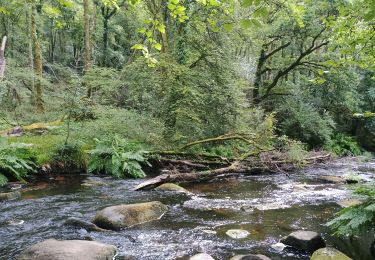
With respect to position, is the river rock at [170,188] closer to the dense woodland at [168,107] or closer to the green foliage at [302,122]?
the dense woodland at [168,107]

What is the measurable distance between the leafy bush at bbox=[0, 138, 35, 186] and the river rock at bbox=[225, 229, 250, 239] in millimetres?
5980

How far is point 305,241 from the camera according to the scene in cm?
560

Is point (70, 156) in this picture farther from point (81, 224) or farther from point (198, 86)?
point (198, 86)

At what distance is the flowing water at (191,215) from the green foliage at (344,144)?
1216 centimetres

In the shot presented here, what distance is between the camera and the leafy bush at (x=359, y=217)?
4457 millimetres

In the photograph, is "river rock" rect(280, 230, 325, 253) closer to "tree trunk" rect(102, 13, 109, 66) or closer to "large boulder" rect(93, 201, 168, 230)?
"large boulder" rect(93, 201, 168, 230)

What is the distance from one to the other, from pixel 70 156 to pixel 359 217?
8.88 m

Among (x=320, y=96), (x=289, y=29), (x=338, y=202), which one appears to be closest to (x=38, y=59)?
(x=289, y=29)

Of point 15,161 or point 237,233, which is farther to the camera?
point 15,161

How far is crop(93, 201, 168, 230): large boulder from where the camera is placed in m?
6.56

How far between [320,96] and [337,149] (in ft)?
12.0

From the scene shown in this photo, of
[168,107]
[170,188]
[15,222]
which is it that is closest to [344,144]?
[168,107]

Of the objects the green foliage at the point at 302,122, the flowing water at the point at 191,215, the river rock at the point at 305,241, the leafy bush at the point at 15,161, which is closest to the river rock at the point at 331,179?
the flowing water at the point at 191,215

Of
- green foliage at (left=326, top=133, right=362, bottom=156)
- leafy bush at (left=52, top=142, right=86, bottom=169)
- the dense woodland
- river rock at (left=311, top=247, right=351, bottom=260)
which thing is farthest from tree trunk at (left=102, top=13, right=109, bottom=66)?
river rock at (left=311, top=247, right=351, bottom=260)
